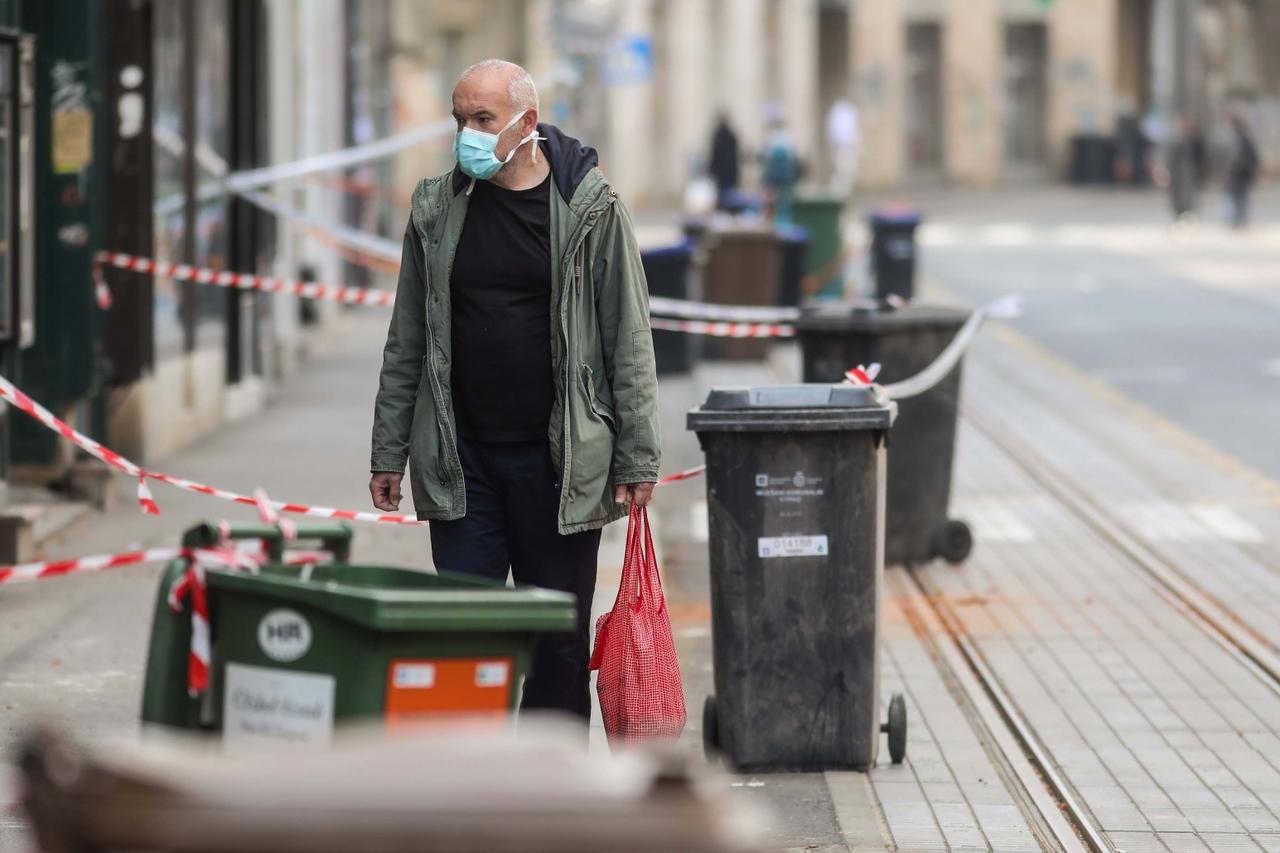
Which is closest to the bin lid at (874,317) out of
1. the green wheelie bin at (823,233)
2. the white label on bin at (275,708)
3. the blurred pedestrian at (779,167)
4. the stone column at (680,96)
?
the white label on bin at (275,708)

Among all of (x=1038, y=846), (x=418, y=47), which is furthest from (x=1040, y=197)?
(x=1038, y=846)

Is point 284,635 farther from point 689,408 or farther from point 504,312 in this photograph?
point 689,408

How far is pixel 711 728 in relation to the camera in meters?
6.59

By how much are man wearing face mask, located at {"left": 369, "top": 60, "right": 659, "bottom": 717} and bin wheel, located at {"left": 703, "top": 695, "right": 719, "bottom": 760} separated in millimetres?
1152

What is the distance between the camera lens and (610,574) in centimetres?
948

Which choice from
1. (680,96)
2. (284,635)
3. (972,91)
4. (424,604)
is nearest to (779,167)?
(680,96)

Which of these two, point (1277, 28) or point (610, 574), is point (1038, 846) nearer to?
point (610, 574)

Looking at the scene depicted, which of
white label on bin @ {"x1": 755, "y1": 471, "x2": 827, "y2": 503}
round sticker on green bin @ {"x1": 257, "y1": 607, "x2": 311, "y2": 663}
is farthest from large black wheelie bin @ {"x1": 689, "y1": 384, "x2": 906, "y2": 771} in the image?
round sticker on green bin @ {"x1": 257, "y1": 607, "x2": 311, "y2": 663}

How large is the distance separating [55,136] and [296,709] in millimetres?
7916

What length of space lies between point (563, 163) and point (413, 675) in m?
1.89

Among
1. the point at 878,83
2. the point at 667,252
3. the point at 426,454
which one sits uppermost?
the point at 878,83

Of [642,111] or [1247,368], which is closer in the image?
[1247,368]

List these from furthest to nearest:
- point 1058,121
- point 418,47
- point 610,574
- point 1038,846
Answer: point 1058,121
point 418,47
point 610,574
point 1038,846

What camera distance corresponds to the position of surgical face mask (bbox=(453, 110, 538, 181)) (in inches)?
A: 202
